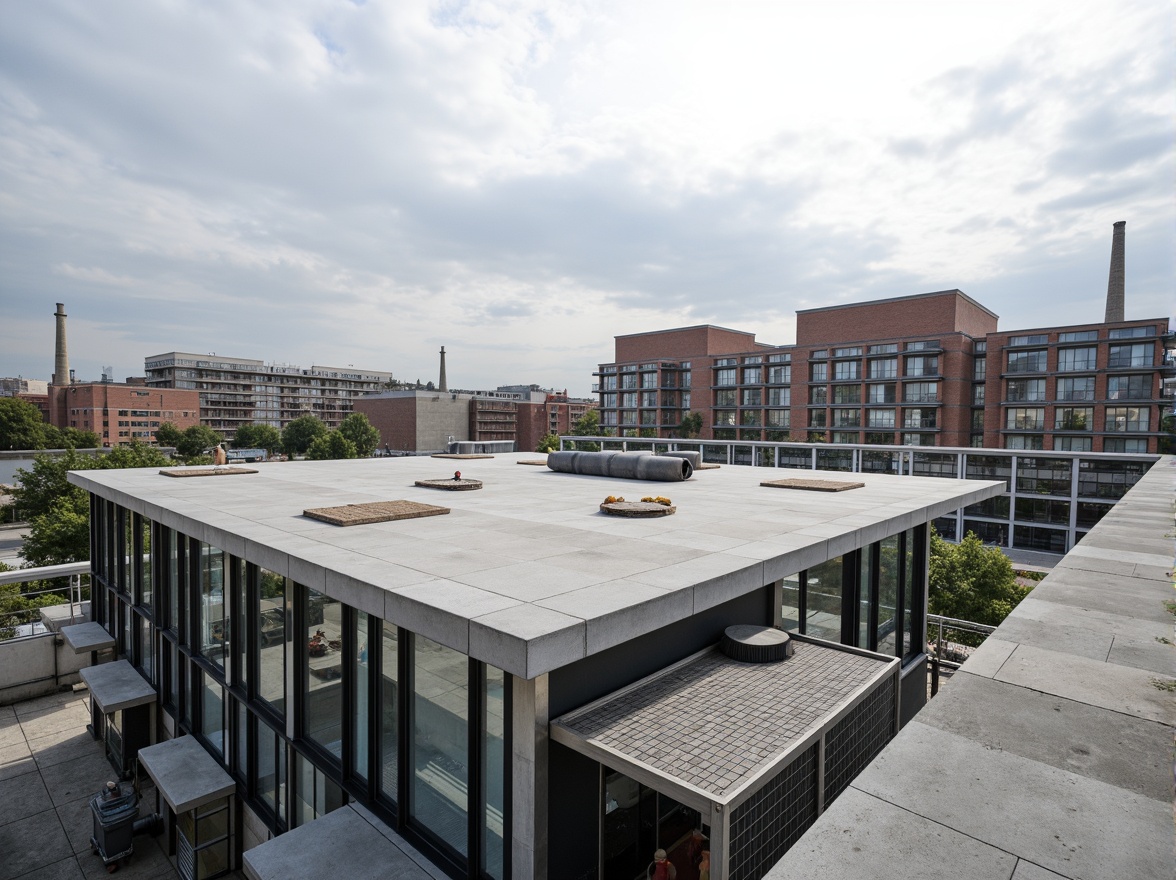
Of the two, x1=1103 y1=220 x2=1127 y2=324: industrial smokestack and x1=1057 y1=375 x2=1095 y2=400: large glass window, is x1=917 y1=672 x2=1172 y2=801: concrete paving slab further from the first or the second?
x1=1103 y1=220 x2=1127 y2=324: industrial smokestack

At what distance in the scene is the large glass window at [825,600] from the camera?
45.1 ft

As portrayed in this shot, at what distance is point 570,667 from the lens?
329 inches

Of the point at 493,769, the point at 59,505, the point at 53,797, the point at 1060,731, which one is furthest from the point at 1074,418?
the point at 59,505

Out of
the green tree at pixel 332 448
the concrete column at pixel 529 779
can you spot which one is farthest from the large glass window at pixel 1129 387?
the green tree at pixel 332 448

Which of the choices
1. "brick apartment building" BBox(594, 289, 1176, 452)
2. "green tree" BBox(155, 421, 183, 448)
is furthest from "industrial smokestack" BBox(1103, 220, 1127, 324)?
"green tree" BBox(155, 421, 183, 448)

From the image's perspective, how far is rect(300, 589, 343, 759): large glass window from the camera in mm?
11398

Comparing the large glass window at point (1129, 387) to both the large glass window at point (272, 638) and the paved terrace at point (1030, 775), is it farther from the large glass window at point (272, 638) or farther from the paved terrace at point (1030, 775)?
the large glass window at point (272, 638)

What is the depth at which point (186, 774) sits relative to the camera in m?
15.0

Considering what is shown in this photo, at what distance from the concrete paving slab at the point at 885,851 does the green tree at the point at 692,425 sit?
96.7m

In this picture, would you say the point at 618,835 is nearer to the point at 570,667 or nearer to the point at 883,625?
the point at 570,667

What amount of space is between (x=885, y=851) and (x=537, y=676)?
421cm

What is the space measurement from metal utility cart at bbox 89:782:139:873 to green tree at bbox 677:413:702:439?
291 ft

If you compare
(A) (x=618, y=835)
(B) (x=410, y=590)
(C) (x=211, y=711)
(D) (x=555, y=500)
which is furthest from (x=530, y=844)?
(C) (x=211, y=711)

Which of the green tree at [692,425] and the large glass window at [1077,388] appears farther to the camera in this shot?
the green tree at [692,425]
